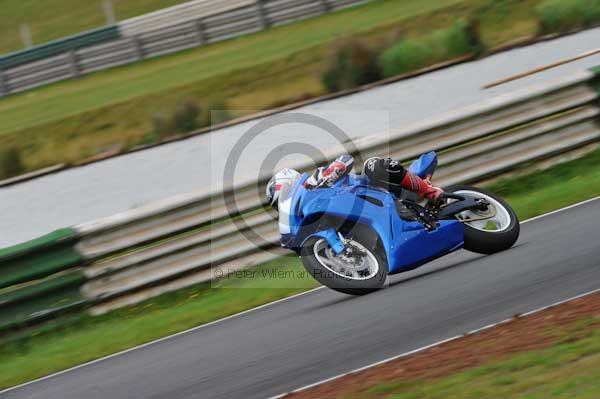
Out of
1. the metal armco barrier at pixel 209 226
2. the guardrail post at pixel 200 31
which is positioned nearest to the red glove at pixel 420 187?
the metal armco barrier at pixel 209 226

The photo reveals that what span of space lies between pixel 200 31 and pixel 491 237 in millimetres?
21712

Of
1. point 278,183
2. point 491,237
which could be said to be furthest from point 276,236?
point 491,237

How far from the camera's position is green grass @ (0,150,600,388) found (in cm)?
897

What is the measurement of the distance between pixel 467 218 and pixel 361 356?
2354 mm

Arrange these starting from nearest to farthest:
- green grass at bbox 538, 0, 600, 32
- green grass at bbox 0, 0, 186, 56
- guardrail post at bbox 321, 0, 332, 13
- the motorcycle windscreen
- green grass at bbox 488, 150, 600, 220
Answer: the motorcycle windscreen → green grass at bbox 488, 150, 600, 220 → green grass at bbox 538, 0, 600, 32 → guardrail post at bbox 321, 0, 332, 13 → green grass at bbox 0, 0, 186, 56

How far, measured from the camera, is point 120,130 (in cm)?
2269

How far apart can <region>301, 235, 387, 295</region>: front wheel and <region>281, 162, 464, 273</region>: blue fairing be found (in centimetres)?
10

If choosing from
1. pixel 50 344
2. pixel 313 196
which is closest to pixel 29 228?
pixel 50 344

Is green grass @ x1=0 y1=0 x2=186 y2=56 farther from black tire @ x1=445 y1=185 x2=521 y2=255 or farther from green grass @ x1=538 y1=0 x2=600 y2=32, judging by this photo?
black tire @ x1=445 y1=185 x2=521 y2=255

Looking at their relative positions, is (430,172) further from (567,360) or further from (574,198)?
(567,360)

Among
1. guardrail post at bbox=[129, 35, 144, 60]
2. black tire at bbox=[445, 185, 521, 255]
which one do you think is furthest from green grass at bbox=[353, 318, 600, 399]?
guardrail post at bbox=[129, 35, 144, 60]

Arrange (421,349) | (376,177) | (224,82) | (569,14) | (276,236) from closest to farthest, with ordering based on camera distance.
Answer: (421,349)
(376,177)
(276,236)
(569,14)
(224,82)

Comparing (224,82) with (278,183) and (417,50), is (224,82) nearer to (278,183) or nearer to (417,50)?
(417,50)

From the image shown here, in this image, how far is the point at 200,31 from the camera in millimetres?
29156
